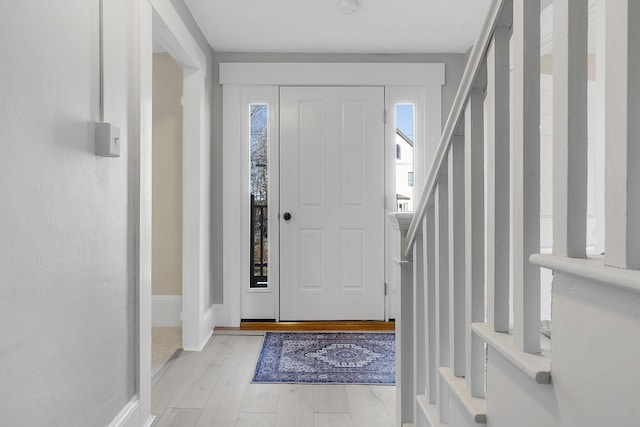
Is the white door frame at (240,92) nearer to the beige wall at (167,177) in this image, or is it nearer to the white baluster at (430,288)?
the beige wall at (167,177)

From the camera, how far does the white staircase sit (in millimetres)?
518

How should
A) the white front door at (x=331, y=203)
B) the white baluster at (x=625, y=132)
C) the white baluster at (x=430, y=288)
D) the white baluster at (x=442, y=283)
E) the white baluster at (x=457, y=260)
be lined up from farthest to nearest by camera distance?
the white front door at (x=331, y=203) → the white baluster at (x=430, y=288) → the white baluster at (x=442, y=283) → the white baluster at (x=457, y=260) → the white baluster at (x=625, y=132)

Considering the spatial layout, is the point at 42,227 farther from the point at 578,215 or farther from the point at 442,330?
the point at 578,215

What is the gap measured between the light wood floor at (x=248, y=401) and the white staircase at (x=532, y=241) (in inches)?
33.0

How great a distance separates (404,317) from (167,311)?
8.29ft

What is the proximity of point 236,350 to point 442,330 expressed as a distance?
2069mm

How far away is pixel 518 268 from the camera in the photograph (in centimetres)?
77

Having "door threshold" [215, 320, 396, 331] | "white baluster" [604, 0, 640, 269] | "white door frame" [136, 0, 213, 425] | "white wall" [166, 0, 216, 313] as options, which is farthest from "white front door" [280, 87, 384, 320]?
"white baluster" [604, 0, 640, 269]

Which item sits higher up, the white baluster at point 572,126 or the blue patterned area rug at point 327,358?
the white baluster at point 572,126

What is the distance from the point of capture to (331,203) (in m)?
3.57

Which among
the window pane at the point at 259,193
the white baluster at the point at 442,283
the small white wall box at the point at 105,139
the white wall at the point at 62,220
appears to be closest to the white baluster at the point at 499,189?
the white baluster at the point at 442,283

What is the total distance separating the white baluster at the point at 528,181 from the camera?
0.75m

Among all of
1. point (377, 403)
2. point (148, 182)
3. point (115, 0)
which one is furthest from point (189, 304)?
point (115, 0)

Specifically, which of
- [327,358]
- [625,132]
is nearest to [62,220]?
[625,132]
